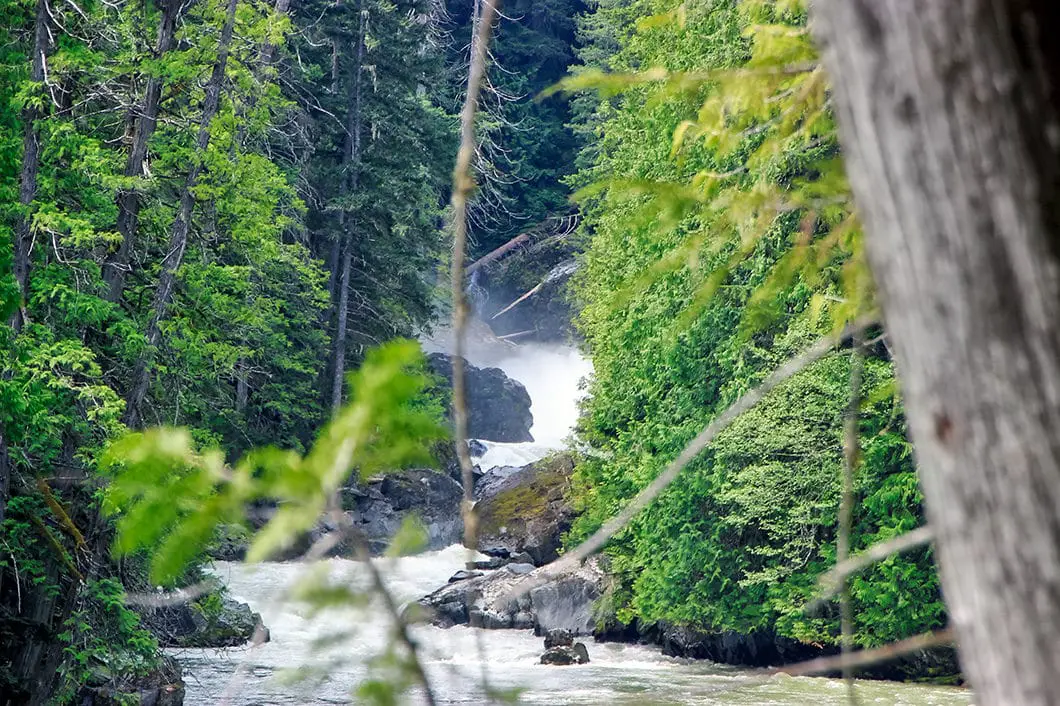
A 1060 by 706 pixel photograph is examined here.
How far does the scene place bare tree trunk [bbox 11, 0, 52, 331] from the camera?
10094 millimetres

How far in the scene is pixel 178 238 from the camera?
42.4 feet

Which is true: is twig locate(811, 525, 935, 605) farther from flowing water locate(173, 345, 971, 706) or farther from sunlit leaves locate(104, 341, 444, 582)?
flowing water locate(173, 345, 971, 706)


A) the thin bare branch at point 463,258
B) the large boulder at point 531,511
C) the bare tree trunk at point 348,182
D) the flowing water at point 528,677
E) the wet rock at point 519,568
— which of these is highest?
the bare tree trunk at point 348,182

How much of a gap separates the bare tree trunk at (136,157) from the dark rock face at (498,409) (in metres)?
23.5

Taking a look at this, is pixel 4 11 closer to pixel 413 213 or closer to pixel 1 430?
pixel 1 430

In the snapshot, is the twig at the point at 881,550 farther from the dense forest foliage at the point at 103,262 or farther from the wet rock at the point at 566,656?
the wet rock at the point at 566,656

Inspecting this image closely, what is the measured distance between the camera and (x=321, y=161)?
29.2m

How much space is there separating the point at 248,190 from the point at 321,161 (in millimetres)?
14659

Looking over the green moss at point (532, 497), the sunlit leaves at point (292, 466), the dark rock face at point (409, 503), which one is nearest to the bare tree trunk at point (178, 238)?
the sunlit leaves at point (292, 466)

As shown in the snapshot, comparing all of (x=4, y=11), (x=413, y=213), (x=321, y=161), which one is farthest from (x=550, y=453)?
(x=4, y=11)

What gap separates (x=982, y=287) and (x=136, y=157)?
39.2 ft

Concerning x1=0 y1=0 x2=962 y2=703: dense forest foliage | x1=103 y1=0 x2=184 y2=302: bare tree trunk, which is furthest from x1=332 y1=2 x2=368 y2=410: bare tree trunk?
x1=103 y1=0 x2=184 y2=302: bare tree trunk

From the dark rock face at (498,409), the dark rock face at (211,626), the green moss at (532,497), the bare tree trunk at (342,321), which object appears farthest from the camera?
the dark rock face at (498,409)

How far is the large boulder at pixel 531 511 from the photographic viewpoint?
23.6 meters
